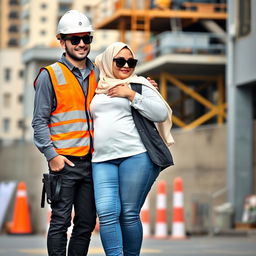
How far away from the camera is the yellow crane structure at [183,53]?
38250 mm

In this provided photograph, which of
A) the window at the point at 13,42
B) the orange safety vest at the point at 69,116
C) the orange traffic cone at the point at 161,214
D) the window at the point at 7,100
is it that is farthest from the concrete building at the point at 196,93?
the window at the point at 13,42

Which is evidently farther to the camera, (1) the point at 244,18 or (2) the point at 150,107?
(1) the point at 244,18

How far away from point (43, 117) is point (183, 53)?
30497 mm

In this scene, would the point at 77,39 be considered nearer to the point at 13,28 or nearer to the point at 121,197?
the point at 121,197

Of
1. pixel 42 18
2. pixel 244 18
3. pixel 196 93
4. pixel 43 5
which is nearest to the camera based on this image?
pixel 244 18

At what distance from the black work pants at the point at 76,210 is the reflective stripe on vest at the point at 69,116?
10cm

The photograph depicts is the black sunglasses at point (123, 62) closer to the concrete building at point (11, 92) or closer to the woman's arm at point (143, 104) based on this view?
the woman's arm at point (143, 104)

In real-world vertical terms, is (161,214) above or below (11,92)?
below

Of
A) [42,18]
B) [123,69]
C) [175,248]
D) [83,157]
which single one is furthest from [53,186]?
[42,18]

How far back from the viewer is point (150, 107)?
26.0ft

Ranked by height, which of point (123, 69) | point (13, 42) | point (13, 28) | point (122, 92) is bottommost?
point (122, 92)

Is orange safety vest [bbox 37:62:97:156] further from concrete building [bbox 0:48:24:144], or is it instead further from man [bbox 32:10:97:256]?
concrete building [bbox 0:48:24:144]

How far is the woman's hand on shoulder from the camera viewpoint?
792 centimetres

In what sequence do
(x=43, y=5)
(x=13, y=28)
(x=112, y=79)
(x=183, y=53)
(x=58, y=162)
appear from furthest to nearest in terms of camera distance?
(x=13, y=28) → (x=43, y=5) → (x=183, y=53) → (x=112, y=79) → (x=58, y=162)
